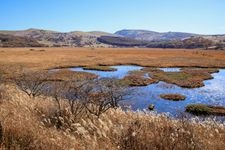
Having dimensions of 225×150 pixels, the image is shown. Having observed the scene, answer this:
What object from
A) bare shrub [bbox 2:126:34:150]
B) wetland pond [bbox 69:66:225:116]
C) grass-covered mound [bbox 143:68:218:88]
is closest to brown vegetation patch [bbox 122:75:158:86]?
wetland pond [bbox 69:66:225:116]

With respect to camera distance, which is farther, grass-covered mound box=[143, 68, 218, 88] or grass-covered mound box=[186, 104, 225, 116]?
grass-covered mound box=[143, 68, 218, 88]

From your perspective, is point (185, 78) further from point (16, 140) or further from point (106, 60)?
point (16, 140)

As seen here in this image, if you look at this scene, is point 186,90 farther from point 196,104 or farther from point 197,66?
point 197,66

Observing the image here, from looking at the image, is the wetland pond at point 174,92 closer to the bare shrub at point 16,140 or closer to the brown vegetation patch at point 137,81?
the brown vegetation patch at point 137,81

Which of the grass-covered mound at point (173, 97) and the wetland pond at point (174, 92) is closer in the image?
the wetland pond at point (174, 92)

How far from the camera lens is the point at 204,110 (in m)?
29.4

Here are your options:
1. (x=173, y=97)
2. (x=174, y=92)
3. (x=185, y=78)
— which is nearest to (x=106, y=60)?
(x=185, y=78)

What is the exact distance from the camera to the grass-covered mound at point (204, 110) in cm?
2874

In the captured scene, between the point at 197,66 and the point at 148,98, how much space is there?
3533cm

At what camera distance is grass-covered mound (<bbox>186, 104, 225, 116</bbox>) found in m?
28.7

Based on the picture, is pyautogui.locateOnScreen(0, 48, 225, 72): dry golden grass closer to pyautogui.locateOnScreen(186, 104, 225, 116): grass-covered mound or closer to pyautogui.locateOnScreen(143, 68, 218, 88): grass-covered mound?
pyautogui.locateOnScreen(143, 68, 218, 88): grass-covered mound

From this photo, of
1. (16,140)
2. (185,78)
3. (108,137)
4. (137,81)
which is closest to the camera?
(16,140)

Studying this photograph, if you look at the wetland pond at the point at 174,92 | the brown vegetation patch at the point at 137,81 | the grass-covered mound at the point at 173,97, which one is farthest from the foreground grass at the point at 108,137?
the brown vegetation patch at the point at 137,81

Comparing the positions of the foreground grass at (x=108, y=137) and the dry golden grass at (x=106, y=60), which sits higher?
the foreground grass at (x=108, y=137)
